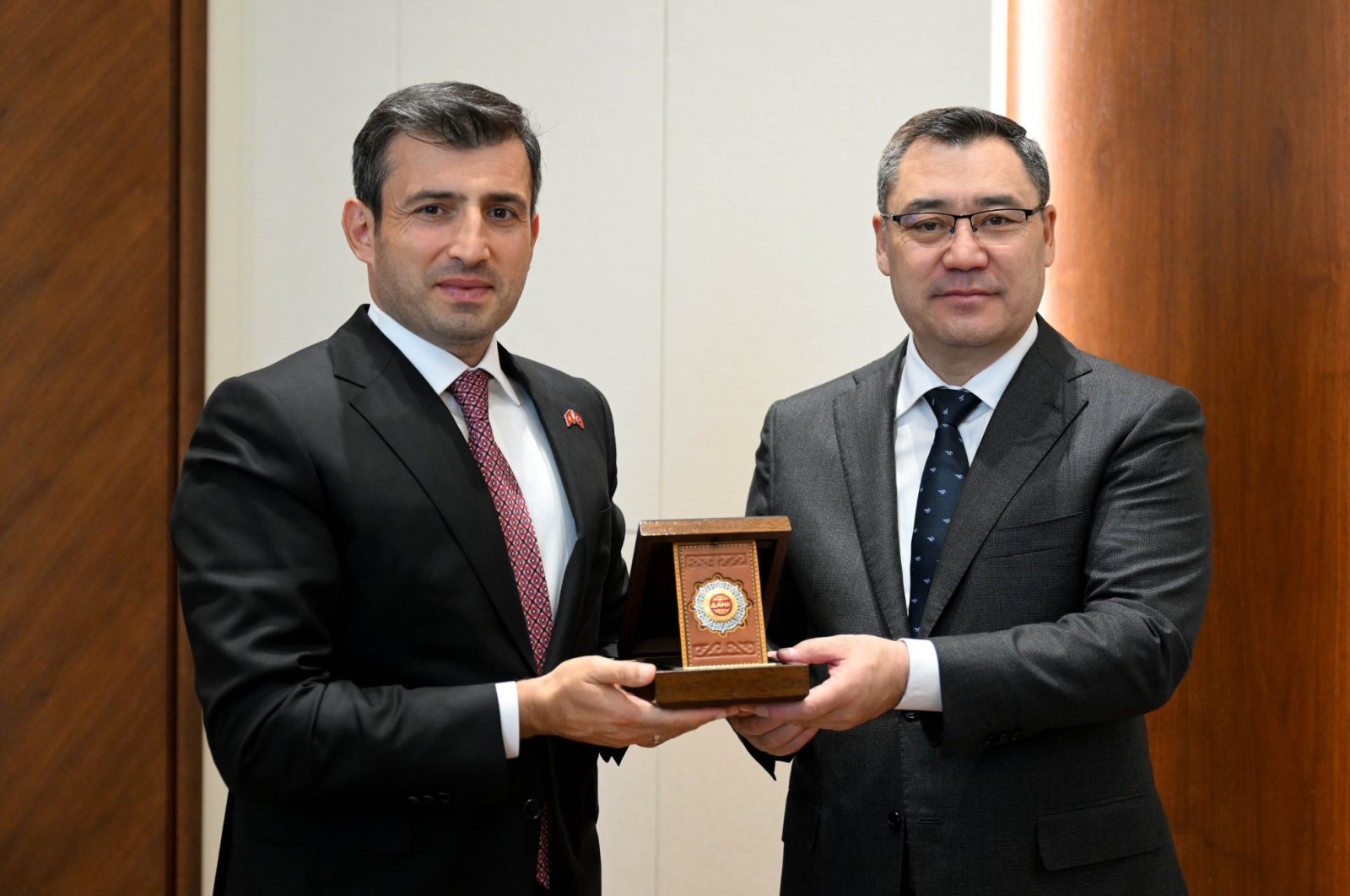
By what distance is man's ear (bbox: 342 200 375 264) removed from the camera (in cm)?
207

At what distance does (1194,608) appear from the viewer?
6.61 feet

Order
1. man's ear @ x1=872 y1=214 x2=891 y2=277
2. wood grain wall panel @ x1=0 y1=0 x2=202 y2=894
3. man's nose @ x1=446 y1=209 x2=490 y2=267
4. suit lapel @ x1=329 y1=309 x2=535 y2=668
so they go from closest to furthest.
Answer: suit lapel @ x1=329 y1=309 x2=535 y2=668
man's nose @ x1=446 y1=209 x2=490 y2=267
man's ear @ x1=872 y1=214 x2=891 y2=277
wood grain wall panel @ x1=0 y1=0 x2=202 y2=894

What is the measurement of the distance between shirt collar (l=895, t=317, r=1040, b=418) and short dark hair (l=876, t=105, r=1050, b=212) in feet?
0.86

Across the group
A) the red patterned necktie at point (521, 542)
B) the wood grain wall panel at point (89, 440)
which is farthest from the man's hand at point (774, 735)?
the wood grain wall panel at point (89, 440)

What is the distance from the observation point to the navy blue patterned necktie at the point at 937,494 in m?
2.04

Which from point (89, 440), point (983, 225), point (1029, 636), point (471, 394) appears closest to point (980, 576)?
point (1029, 636)

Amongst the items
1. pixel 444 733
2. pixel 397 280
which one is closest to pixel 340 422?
pixel 397 280

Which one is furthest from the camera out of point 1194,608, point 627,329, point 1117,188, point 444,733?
point 627,329

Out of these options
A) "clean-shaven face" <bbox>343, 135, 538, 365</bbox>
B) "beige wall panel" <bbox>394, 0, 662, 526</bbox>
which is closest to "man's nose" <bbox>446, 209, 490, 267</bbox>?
"clean-shaven face" <bbox>343, 135, 538, 365</bbox>

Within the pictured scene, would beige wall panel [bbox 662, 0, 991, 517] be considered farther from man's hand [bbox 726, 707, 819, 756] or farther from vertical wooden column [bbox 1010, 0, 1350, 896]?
man's hand [bbox 726, 707, 819, 756]

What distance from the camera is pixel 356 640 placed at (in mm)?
1858

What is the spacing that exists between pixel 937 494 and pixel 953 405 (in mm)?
171

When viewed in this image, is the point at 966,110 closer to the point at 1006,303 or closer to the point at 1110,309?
the point at 1006,303

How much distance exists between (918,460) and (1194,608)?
502 mm
